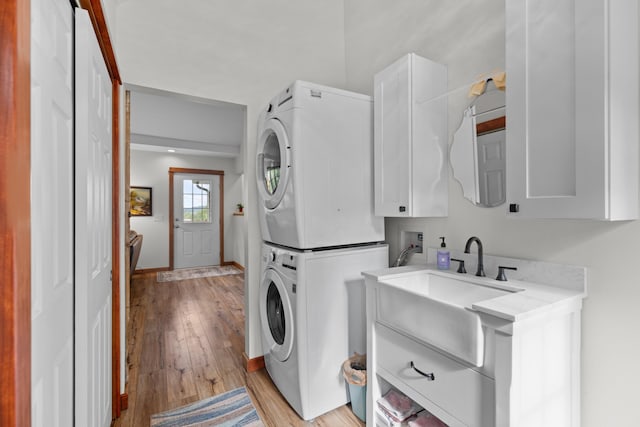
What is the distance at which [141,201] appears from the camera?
5.94 meters

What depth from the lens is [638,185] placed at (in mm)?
1041

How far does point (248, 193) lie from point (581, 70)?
1934 millimetres

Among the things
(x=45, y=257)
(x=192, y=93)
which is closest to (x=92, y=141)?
(x=45, y=257)

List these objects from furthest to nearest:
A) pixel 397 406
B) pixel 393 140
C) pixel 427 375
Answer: pixel 393 140 < pixel 397 406 < pixel 427 375

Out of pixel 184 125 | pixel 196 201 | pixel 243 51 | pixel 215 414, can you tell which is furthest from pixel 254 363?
pixel 196 201

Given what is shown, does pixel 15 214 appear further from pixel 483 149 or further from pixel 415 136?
pixel 483 149

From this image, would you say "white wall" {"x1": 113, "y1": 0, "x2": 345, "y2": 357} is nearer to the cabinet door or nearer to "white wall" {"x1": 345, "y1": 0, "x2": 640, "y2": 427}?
"white wall" {"x1": 345, "y1": 0, "x2": 640, "y2": 427}

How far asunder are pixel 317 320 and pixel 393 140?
3.76 ft

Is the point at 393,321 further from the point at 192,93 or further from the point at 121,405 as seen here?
the point at 192,93

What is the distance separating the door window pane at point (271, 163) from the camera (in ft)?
6.41

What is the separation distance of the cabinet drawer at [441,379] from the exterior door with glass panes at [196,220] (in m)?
5.62

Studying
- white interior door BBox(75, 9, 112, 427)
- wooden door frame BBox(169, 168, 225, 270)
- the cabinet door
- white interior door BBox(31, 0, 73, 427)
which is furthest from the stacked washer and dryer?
wooden door frame BBox(169, 168, 225, 270)

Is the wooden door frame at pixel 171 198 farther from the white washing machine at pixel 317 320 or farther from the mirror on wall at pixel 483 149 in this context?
the mirror on wall at pixel 483 149

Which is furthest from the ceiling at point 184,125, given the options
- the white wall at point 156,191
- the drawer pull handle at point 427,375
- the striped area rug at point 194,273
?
the drawer pull handle at point 427,375
